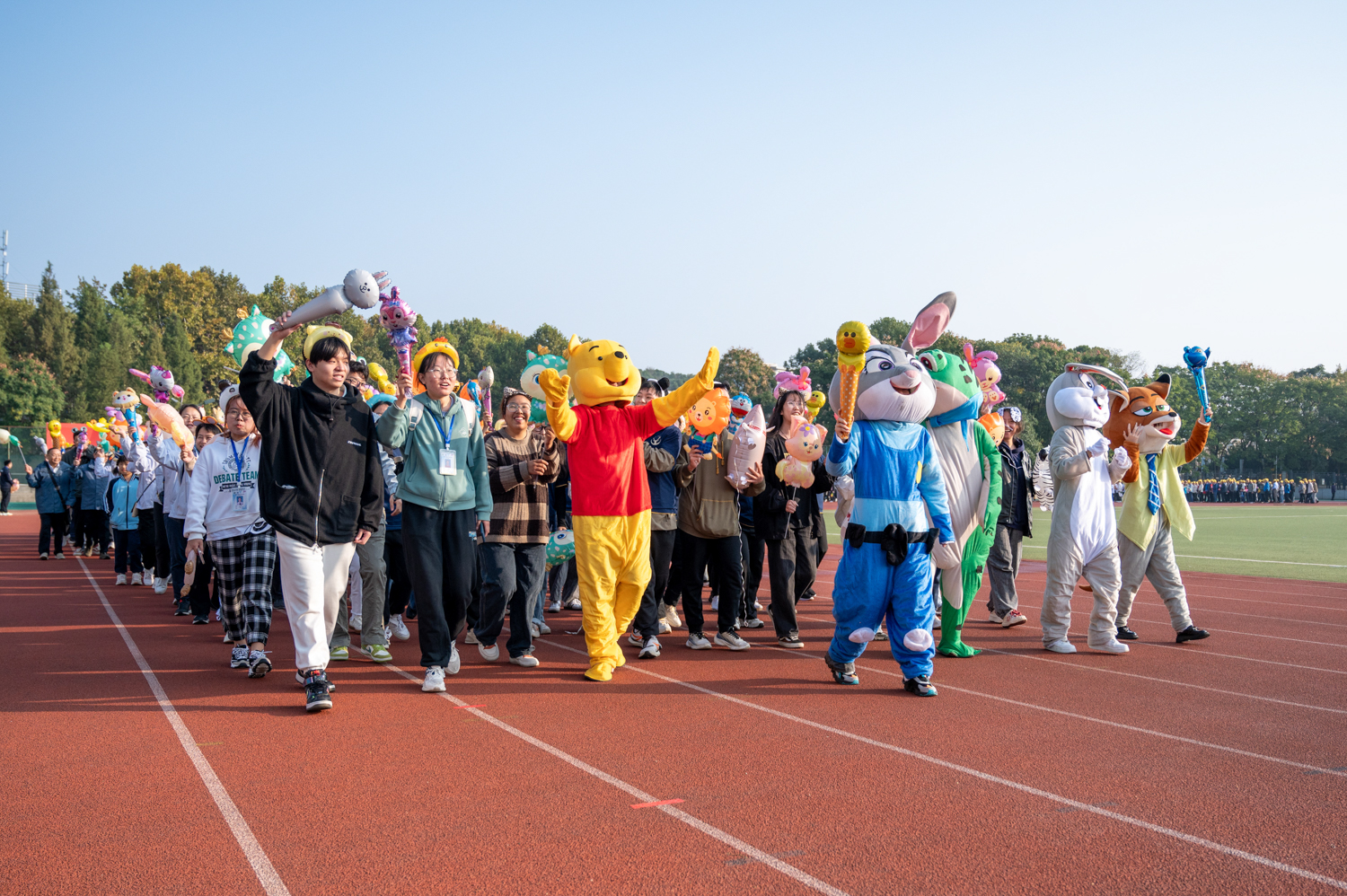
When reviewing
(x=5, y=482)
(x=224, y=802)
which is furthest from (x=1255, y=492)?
(x=224, y=802)

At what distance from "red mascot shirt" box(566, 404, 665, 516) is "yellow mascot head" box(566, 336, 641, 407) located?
91 mm

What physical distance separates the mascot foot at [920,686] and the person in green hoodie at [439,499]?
2.99 metres

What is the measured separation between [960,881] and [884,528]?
3018 millimetres

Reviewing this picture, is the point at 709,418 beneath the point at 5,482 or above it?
above

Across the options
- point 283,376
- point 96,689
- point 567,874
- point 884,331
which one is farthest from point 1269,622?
point 884,331

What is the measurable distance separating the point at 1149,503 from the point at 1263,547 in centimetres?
1375

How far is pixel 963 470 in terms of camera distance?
7.05 m

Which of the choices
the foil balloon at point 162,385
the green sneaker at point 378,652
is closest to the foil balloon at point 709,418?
the green sneaker at point 378,652

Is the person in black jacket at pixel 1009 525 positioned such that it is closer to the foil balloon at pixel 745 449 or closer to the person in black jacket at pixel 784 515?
the person in black jacket at pixel 784 515

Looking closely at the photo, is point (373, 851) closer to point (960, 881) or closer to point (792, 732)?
point (960, 881)

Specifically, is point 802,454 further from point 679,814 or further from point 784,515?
point 679,814

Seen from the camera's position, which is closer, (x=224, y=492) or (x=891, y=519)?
(x=891, y=519)

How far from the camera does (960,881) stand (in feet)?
10.4

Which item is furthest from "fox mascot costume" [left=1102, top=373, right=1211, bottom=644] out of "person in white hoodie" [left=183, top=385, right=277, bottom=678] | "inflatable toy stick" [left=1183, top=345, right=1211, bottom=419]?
"person in white hoodie" [left=183, top=385, right=277, bottom=678]
